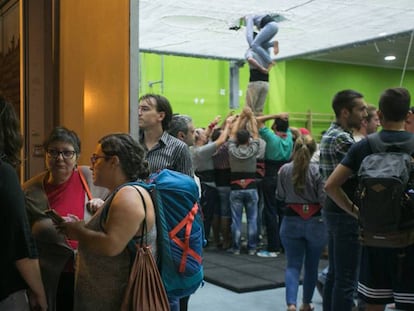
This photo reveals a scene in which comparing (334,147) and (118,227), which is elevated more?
(334,147)

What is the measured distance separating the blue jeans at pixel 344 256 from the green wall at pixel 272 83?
822 centimetres

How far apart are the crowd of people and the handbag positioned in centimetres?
6

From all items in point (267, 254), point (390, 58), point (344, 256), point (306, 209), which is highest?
point (390, 58)

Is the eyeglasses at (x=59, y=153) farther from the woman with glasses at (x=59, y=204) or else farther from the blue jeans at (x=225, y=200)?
the blue jeans at (x=225, y=200)

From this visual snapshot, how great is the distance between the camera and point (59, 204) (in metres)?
2.37

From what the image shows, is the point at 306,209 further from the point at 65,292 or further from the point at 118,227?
the point at 118,227

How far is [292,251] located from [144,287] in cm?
240

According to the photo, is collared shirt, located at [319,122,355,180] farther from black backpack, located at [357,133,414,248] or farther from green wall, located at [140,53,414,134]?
green wall, located at [140,53,414,134]

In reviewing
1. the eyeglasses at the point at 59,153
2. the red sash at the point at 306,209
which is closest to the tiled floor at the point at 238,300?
the red sash at the point at 306,209

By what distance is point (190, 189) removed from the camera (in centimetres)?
213

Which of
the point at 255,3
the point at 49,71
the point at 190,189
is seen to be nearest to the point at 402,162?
the point at 190,189

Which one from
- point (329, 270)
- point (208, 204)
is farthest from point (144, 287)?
point (208, 204)

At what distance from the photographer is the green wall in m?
11.8

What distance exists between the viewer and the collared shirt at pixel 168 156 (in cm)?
293
